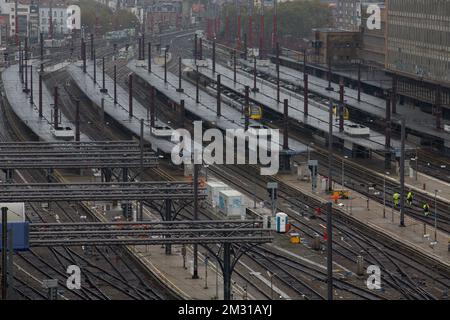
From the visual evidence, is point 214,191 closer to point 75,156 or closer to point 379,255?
point 75,156

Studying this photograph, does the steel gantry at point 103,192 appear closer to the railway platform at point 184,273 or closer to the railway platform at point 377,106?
the railway platform at point 184,273

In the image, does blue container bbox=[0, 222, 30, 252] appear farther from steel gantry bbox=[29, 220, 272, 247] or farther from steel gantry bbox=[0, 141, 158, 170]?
steel gantry bbox=[0, 141, 158, 170]

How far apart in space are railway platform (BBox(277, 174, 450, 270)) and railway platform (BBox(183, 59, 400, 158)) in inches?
309

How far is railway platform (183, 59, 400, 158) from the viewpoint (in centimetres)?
6912

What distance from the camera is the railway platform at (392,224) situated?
48.4 meters

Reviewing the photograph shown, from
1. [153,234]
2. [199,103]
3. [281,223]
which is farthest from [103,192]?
[199,103]

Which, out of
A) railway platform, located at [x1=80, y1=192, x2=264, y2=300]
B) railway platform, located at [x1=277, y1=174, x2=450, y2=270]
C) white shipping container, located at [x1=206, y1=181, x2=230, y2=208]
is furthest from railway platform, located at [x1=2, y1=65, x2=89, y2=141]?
railway platform, located at [x1=80, y1=192, x2=264, y2=300]

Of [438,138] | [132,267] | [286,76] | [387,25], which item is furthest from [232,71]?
[132,267]

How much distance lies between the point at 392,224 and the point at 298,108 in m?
29.6

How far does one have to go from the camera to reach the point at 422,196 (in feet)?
195

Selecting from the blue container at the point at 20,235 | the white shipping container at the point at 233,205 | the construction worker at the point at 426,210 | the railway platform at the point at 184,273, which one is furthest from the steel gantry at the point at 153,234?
the construction worker at the point at 426,210

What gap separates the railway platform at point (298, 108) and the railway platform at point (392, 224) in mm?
7838

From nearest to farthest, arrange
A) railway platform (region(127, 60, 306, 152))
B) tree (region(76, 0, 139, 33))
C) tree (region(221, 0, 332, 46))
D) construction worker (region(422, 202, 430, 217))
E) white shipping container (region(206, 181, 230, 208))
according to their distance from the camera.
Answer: construction worker (region(422, 202, 430, 217)), white shipping container (region(206, 181, 230, 208)), railway platform (region(127, 60, 306, 152)), tree (region(221, 0, 332, 46)), tree (region(76, 0, 139, 33))

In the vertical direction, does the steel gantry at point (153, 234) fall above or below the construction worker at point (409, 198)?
above
